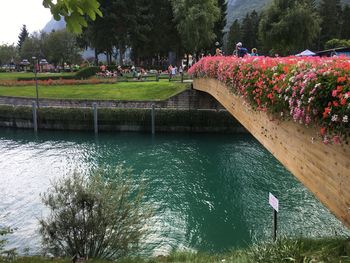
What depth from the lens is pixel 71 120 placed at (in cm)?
3522

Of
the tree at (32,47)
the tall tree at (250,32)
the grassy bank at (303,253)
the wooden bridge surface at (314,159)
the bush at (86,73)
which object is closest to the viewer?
the grassy bank at (303,253)

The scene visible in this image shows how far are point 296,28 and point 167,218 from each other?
1550 inches

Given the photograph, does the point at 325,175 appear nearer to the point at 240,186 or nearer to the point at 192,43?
the point at 240,186

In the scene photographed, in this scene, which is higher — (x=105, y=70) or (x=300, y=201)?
(x=105, y=70)

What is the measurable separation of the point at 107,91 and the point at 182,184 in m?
23.1

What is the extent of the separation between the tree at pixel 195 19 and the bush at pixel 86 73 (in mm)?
13546

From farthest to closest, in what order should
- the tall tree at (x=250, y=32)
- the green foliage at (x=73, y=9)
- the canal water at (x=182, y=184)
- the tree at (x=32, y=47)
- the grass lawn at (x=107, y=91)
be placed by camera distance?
the tree at (x=32, y=47) < the tall tree at (x=250, y=32) < the grass lawn at (x=107, y=91) < the canal water at (x=182, y=184) < the green foliage at (x=73, y=9)

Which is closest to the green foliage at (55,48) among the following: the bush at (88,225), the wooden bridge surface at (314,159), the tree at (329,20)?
the tree at (329,20)

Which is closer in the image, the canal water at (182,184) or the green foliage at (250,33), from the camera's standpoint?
the canal water at (182,184)

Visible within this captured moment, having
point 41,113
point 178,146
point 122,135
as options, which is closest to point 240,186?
point 178,146

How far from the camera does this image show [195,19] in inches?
2028

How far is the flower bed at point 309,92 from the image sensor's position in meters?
5.91

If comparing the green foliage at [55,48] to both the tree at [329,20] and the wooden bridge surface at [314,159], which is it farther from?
the wooden bridge surface at [314,159]

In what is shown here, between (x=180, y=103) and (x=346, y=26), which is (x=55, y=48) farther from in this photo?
(x=346, y=26)
